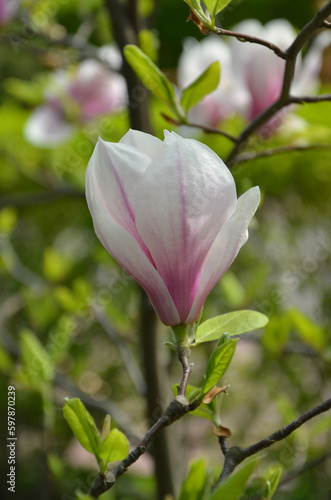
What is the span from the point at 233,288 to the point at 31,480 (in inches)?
44.2

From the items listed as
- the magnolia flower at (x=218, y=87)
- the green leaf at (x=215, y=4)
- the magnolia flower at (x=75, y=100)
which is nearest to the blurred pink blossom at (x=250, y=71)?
the magnolia flower at (x=218, y=87)

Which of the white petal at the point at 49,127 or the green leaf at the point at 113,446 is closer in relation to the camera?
the green leaf at the point at 113,446

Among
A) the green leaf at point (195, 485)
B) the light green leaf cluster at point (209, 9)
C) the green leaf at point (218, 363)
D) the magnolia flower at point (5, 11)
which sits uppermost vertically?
the light green leaf cluster at point (209, 9)

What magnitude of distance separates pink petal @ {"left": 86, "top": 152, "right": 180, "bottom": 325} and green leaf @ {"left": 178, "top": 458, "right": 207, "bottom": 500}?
0.27 feet

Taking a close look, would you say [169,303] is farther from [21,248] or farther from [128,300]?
[21,248]

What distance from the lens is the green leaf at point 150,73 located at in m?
0.36

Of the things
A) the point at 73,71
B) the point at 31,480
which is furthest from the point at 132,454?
the point at 31,480

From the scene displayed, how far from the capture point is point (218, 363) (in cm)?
26

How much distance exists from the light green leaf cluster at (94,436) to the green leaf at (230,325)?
6cm

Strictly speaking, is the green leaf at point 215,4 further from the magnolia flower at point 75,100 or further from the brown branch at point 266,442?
the magnolia flower at point 75,100

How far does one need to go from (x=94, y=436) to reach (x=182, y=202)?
130mm

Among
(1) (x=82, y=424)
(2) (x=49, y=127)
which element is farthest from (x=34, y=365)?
(2) (x=49, y=127)

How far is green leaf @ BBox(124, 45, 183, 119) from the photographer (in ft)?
1.19

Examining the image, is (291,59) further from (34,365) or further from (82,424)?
(34,365)
